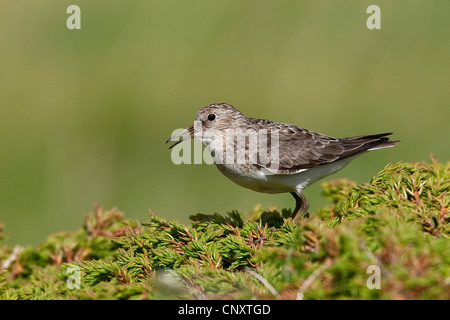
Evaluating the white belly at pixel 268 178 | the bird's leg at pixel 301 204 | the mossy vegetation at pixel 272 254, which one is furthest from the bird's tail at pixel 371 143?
the mossy vegetation at pixel 272 254

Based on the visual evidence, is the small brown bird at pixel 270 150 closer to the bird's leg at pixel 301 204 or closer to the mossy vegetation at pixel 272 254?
the bird's leg at pixel 301 204

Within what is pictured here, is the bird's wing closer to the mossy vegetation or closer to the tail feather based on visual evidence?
the tail feather

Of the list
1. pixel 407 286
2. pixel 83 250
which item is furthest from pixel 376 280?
pixel 83 250

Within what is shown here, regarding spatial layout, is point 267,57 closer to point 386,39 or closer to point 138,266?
point 386,39

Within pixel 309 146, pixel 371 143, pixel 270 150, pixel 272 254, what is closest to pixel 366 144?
pixel 371 143

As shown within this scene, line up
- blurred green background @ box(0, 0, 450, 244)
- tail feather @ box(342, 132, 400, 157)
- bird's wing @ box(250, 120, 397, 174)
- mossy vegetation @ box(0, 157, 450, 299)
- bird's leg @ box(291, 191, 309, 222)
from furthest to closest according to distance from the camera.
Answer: blurred green background @ box(0, 0, 450, 244) < tail feather @ box(342, 132, 400, 157) < bird's wing @ box(250, 120, 397, 174) < bird's leg @ box(291, 191, 309, 222) < mossy vegetation @ box(0, 157, 450, 299)

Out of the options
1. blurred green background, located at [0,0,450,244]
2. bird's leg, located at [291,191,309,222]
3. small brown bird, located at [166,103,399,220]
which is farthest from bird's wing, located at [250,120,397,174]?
blurred green background, located at [0,0,450,244]
